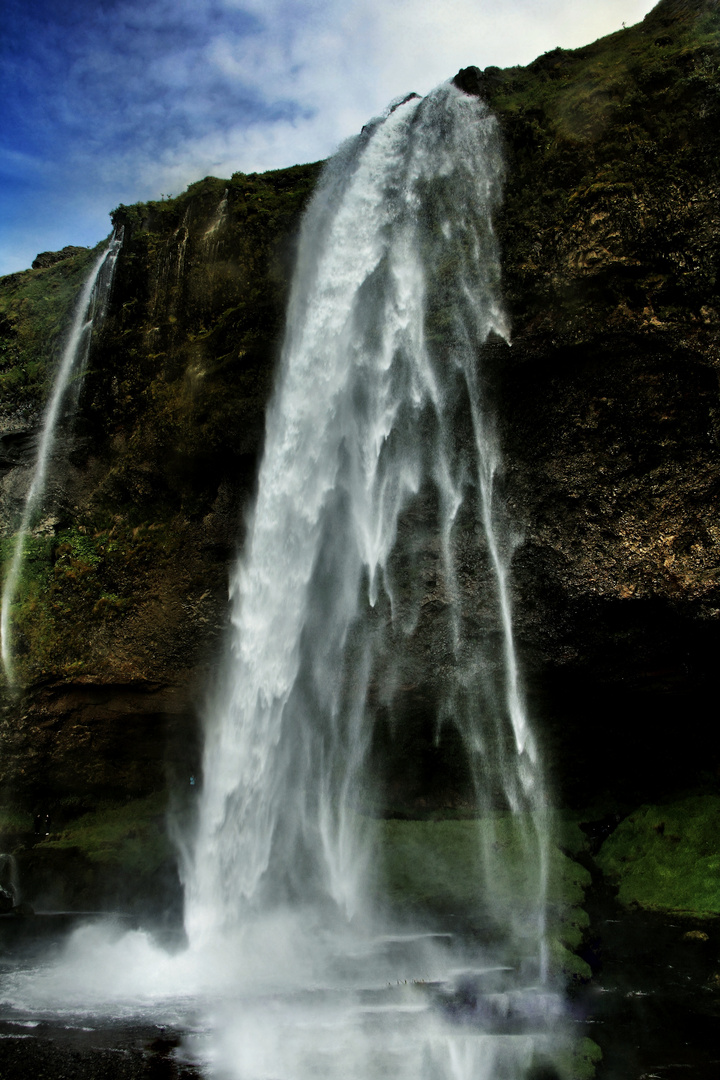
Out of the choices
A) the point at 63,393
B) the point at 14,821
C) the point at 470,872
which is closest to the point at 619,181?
the point at 470,872

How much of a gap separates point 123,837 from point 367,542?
827cm

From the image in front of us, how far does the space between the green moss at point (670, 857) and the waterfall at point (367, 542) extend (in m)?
1.50

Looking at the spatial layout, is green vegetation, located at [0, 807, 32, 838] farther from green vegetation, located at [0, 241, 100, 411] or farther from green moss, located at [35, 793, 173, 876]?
green vegetation, located at [0, 241, 100, 411]

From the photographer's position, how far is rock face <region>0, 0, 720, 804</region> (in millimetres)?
10805

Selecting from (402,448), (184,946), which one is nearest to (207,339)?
(402,448)

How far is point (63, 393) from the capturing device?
51.5 ft

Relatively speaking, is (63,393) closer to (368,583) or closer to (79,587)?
(79,587)

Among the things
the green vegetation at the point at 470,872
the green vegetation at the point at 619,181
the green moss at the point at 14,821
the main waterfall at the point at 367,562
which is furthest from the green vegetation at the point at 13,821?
the green vegetation at the point at 619,181

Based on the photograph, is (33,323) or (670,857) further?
(33,323)

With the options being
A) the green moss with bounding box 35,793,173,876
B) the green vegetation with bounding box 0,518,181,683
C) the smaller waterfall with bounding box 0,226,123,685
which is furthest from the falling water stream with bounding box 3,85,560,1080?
the smaller waterfall with bounding box 0,226,123,685

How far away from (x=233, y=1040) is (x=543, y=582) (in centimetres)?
823

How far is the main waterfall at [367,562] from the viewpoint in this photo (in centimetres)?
1210

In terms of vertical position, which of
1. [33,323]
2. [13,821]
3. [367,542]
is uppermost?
[33,323]

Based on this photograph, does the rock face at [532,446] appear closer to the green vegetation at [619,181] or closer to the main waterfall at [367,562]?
the green vegetation at [619,181]
